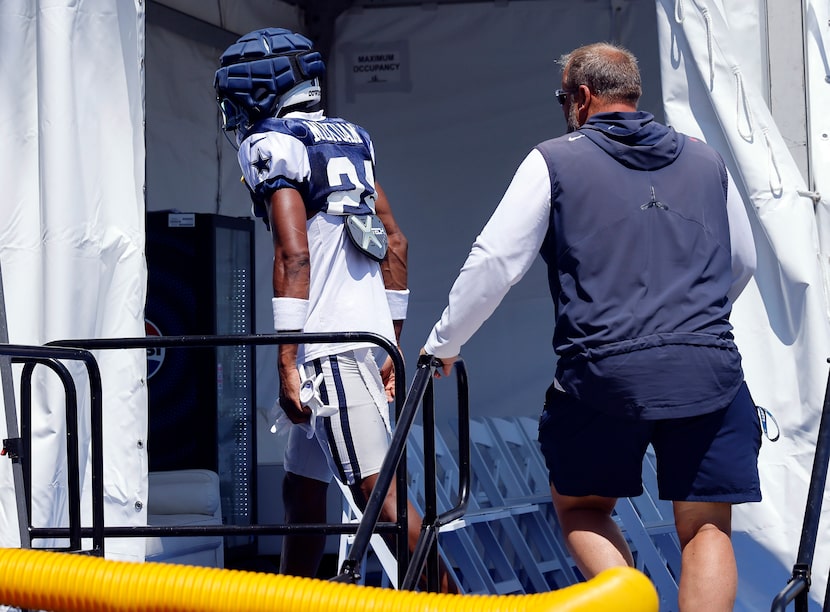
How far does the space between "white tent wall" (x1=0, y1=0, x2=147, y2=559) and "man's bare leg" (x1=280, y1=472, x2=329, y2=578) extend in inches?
29.3

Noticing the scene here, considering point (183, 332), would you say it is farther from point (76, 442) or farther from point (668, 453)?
point (668, 453)

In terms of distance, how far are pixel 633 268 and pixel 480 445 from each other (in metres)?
3.69

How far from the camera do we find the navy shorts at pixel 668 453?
103 inches

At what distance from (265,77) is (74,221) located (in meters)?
0.89

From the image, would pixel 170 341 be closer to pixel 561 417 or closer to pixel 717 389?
pixel 561 417

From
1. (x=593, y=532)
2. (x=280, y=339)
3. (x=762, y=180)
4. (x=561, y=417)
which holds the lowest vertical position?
(x=593, y=532)

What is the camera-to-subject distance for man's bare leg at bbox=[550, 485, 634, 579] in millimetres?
2695

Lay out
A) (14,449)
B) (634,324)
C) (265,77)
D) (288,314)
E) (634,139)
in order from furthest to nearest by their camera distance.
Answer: (265,77), (288,314), (14,449), (634,139), (634,324)

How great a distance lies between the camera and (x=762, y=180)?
160 inches

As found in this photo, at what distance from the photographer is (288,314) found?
3.20 meters

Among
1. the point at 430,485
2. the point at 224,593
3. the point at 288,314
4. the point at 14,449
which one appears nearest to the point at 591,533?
the point at 430,485

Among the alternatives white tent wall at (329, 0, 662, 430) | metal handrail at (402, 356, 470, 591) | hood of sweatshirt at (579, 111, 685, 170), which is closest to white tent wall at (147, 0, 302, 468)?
white tent wall at (329, 0, 662, 430)

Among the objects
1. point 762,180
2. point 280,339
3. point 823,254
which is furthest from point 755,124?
point 280,339

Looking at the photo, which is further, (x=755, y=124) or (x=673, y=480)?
(x=755, y=124)
